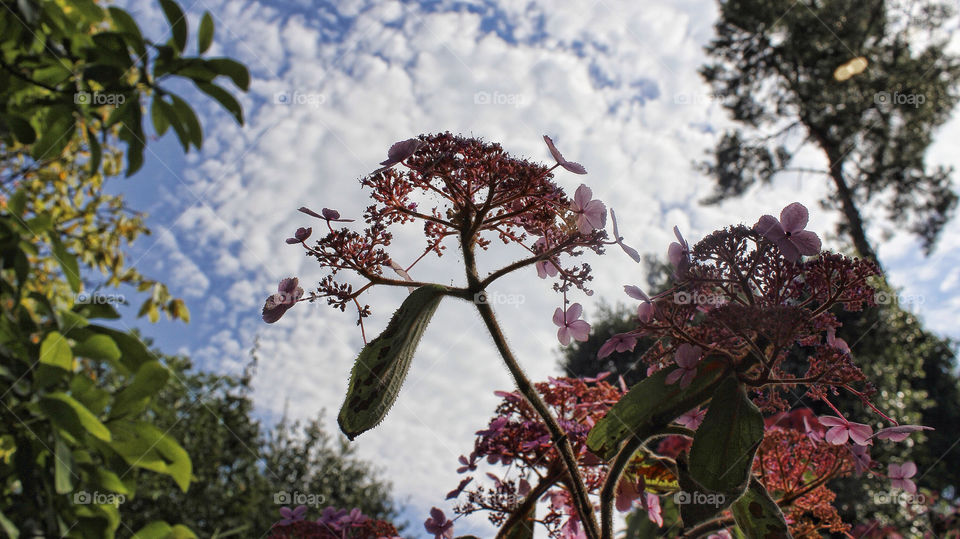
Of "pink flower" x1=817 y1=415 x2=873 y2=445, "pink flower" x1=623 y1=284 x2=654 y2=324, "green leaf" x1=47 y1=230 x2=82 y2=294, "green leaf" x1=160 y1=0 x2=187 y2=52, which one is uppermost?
"green leaf" x1=160 y1=0 x2=187 y2=52

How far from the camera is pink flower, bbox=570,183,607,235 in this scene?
95 cm

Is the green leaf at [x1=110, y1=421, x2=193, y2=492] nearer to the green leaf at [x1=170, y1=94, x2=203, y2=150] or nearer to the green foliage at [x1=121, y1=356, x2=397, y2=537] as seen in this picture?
the green leaf at [x1=170, y1=94, x2=203, y2=150]

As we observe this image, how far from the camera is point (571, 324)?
1130 millimetres

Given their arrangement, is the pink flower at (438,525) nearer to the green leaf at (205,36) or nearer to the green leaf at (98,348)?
the green leaf at (98,348)

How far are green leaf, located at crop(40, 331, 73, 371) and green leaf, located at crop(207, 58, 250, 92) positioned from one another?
0.76 meters

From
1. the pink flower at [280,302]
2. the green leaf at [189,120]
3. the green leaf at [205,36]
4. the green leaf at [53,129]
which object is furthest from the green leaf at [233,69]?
the pink flower at [280,302]

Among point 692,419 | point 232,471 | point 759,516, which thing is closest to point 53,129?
point 692,419

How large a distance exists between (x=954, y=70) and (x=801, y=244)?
1890 cm

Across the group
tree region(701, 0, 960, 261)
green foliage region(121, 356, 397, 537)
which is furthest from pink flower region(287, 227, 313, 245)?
tree region(701, 0, 960, 261)

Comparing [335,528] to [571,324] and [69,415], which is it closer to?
[69,415]

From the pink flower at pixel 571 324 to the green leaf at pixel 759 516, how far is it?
0.38 metres

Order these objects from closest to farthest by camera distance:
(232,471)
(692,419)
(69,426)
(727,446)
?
(727,446) < (692,419) < (69,426) < (232,471)

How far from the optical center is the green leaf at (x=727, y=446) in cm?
82

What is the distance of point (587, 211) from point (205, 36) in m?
1.18
